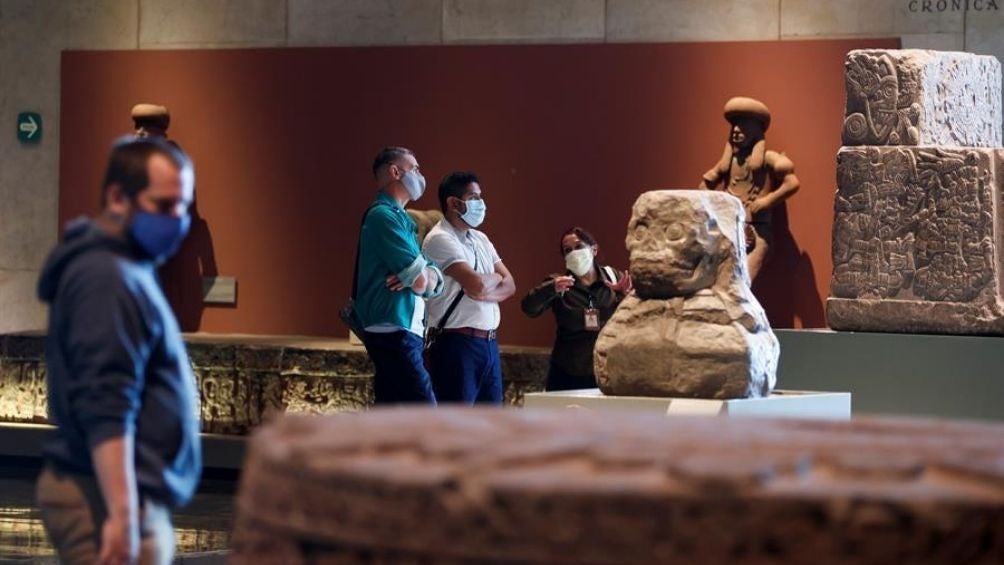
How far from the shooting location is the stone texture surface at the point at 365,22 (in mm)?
12445

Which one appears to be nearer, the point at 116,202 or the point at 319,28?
the point at 116,202

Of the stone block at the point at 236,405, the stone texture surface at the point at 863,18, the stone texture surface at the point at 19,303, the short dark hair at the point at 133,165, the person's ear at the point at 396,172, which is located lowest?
the stone block at the point at 236,405

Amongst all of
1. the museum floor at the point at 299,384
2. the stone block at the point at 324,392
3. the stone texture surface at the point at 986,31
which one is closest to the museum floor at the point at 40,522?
the museum floor at the point at 299,384

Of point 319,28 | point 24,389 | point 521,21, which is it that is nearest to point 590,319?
point 521,21

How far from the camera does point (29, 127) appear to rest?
13.3m

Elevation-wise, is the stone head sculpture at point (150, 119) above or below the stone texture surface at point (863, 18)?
below

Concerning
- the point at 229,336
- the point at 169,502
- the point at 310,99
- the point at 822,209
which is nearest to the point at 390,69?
the point at 310,99

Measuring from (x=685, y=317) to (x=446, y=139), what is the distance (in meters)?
5.54

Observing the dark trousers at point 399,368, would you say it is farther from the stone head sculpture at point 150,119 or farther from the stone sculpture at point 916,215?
the stone head sculpture at point 150,119

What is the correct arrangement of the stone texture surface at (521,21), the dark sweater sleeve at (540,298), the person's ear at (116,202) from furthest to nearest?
the stone texture surface at (521,21) → the dark sweater sleeve at (540,298) → the person's ear at (116,202)

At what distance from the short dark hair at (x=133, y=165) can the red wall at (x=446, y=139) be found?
842 cm

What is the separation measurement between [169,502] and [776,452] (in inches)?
95.1

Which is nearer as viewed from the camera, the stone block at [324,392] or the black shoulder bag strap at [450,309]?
the black shoulder bag strap at [450,309]

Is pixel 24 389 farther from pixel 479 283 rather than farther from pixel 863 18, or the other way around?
pixel 863 18
